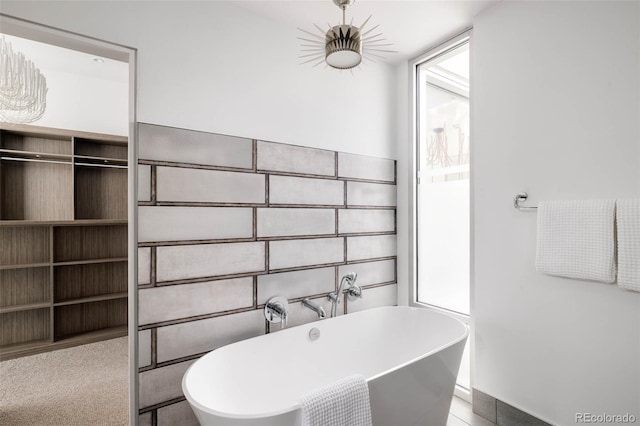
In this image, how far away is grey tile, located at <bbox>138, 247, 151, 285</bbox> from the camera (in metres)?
1.66

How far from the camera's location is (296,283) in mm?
2230

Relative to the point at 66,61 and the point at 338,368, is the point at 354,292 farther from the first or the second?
the point at 66,61

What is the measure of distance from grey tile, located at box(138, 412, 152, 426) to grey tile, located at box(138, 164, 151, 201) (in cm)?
113

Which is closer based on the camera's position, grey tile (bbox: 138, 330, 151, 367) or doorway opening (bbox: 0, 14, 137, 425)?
grey tile (bbox: 138, 330, 151, 367)

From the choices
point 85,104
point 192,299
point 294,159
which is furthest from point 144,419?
point 85,104

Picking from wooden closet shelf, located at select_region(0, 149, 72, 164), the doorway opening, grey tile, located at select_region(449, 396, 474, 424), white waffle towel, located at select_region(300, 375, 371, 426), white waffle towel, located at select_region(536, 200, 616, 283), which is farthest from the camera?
wooden closet shelf, located at select_region(0, 149, 72, 164)

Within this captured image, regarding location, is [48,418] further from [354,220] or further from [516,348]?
[516,348]

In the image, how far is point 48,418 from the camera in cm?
214

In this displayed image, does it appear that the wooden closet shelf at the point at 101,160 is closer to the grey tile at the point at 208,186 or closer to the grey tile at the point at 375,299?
the grey tile at the point at 208,186

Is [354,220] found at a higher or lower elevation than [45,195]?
lower

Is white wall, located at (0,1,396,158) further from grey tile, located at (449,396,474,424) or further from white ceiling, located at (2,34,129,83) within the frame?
grey tile, located at (449,396,474,424)

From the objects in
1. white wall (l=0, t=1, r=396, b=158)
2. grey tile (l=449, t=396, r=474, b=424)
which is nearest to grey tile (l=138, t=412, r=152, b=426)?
white wall (l=0, t=1, r=396, b=158)

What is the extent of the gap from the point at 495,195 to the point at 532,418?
4.40ft

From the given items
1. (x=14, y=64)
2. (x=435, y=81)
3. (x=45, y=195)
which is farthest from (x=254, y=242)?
(x=45, y=195)
